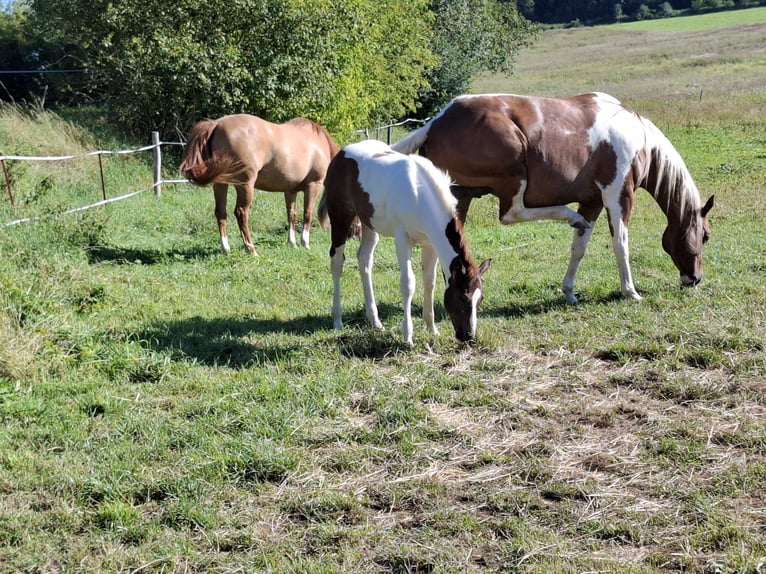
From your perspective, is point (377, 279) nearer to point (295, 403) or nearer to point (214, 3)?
point (295, 403)

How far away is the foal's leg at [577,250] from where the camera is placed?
7551 millimetres

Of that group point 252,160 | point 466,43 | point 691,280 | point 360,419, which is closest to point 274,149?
point 252,160

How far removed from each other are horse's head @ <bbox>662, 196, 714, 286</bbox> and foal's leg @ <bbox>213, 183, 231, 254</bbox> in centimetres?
541

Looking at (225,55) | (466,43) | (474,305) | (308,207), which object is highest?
(466,43)

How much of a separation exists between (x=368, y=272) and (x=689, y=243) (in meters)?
3.57

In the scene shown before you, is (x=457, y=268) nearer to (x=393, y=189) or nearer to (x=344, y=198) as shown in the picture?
(x=393, y=189)

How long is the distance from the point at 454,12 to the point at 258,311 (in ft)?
98.6

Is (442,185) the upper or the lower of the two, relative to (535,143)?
lower

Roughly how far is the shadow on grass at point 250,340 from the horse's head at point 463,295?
0.51m

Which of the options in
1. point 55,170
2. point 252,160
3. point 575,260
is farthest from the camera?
point 55,170

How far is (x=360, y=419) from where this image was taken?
4.69 metres

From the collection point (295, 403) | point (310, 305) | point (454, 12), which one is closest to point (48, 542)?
point (295, 403)

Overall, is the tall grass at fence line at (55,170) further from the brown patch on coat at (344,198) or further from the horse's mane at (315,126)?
the brown patch on coat at (344,198)

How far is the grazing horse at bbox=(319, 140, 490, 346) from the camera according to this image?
576 centimetres
